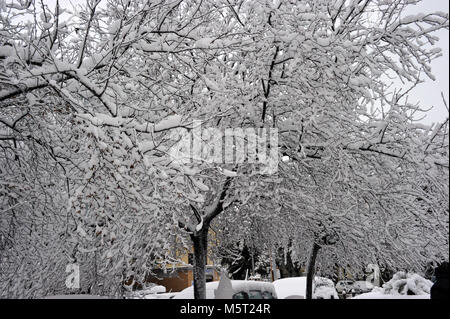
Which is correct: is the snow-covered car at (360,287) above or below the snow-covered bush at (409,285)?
below

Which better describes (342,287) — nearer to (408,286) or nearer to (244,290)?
(408,286)

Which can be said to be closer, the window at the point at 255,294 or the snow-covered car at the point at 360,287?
the window at the point at 255,294

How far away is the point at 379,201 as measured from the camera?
674 centimetres

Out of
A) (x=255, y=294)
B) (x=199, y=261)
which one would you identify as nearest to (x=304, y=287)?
(x=255, y=294)

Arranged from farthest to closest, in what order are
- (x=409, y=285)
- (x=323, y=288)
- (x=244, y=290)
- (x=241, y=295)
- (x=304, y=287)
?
(x=323, y=288)
(x=304, y=287)
(x=409, y=285)
(x=244, y=290)
(x=241, y=295)

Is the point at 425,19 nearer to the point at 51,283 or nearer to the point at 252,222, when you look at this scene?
the point at 252,222

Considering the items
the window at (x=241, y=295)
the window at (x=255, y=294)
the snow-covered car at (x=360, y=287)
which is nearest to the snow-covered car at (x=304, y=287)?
the window at (x=255, y=294)

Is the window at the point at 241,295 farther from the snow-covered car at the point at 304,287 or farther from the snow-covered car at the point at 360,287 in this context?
the snow-covered car at the point at 360,287

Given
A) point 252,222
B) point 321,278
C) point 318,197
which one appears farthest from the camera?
point 321,278

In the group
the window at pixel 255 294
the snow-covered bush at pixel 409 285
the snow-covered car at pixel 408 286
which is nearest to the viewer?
the window at pixel 255 294

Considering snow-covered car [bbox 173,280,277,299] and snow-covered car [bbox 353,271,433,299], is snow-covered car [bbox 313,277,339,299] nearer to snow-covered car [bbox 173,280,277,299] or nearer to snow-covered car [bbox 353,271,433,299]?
snow-covered car [bbox 353,271,433,299]

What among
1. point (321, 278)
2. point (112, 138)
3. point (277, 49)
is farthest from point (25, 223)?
point (321, 278)

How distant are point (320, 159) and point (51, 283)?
18.4 ft

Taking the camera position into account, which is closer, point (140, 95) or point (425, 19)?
point (425, 19)
